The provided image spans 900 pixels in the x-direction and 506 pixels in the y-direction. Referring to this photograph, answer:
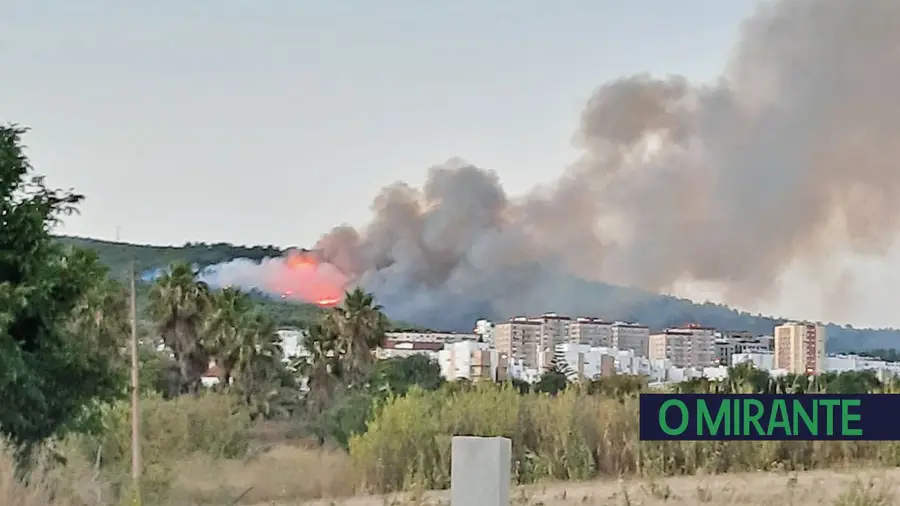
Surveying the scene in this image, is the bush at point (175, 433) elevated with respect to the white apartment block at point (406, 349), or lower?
lower

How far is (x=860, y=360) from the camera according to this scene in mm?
22562

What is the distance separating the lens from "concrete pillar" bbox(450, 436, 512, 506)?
316 centimetres

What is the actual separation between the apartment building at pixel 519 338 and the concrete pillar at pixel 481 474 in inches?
1269

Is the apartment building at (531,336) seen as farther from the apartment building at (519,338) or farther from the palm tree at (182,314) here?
the palm tree at (182,314)

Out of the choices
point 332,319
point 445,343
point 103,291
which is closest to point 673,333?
point 445,343

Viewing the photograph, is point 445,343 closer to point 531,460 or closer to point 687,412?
point 531,460

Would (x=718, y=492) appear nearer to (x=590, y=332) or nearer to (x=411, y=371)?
(x=411, y=371)

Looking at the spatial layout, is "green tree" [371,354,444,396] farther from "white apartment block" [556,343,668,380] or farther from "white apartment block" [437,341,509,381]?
"white apartment block" [556,343,668,380]

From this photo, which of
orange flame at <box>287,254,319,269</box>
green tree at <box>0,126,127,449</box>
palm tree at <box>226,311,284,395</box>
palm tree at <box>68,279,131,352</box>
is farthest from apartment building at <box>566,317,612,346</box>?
green tree at <box>0,126,127,449</box>

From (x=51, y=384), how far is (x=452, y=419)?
491cm

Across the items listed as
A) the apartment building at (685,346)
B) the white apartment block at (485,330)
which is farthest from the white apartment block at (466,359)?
the white apartment block at (485,330)

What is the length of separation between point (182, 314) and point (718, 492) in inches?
981

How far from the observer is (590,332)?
133ft

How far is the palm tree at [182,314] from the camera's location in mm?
31906
